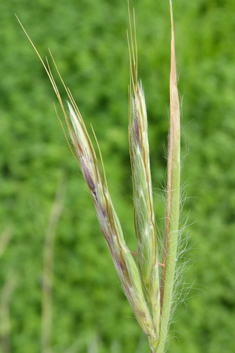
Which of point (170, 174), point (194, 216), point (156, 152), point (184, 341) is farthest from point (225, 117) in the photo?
point (170, 174)

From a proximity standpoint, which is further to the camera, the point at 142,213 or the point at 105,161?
the point at 105,161

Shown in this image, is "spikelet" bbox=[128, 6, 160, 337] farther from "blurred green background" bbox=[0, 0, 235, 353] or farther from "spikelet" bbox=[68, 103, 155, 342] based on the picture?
"blurred green background" bbox=[0, 0, 235, 353]

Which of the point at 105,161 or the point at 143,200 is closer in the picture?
the point at 143,200

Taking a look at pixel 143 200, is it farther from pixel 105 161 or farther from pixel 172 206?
pixel 105 161

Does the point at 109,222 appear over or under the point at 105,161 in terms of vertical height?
over

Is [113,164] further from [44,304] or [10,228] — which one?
[44,304]

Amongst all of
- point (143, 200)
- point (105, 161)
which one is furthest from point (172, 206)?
point (105, 161)

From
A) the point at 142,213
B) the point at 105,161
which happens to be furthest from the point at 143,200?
the point at 105,161

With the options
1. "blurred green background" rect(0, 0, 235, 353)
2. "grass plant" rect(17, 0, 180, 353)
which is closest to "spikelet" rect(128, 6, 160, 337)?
"grass plant" rect(17, 0, 180, 353)
